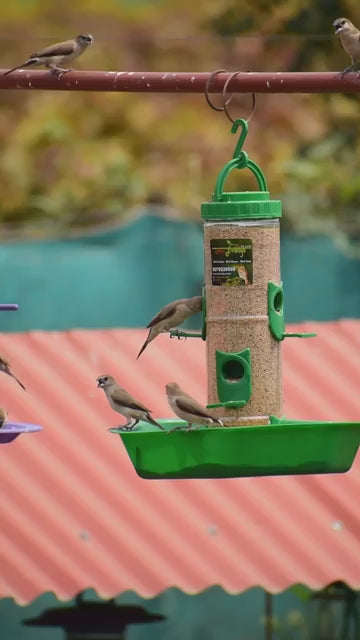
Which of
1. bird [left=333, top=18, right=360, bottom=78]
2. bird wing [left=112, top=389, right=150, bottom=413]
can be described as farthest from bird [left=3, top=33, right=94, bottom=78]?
bird wing [left=112, top=389, right=150, bottom=413]

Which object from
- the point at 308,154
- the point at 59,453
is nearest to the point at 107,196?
the point at 308,154

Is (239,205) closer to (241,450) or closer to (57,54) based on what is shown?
(241,450)

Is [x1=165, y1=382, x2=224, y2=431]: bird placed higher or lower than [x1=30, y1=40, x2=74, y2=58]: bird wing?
lower

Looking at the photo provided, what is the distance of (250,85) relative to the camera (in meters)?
5.25

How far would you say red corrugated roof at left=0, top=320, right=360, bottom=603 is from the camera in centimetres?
811

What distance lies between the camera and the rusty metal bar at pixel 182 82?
206 inches

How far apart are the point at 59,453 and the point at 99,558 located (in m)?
0.76

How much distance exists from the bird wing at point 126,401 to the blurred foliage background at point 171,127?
8.17 m

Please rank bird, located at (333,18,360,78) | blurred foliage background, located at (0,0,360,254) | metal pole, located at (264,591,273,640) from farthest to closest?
blurred foliage background, located at (0,0,360,254) → metal pole, located at (264,591,273,640) → bird, located at (333,18,360,78)

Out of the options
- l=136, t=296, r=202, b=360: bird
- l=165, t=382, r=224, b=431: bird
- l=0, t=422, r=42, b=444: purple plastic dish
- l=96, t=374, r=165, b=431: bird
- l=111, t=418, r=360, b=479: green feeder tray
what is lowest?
l=111, t=418, r=360, b=479: green feeder tray

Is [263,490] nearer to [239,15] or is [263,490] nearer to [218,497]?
[218,497]

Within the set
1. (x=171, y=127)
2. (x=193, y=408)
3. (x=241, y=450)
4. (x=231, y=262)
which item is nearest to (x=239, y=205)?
(x=231, y=262)

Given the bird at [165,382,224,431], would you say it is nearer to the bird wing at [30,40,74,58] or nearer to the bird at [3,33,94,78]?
the bird at [3,33,94,78]

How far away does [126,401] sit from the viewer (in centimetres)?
588
